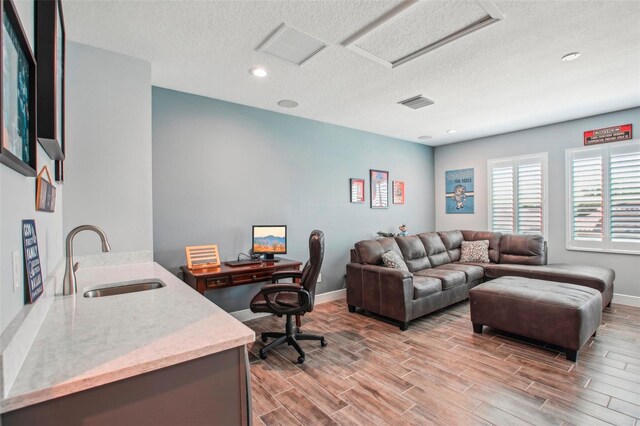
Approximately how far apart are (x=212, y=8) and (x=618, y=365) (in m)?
4.14

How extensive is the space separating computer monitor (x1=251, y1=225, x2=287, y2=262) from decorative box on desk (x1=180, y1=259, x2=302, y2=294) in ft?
0.82

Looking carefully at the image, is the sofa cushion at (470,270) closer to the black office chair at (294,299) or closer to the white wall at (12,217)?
the black office chair at (294,299)

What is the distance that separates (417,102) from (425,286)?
2.19m

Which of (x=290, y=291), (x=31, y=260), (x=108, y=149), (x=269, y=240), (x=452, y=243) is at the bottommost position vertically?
(x=290, y=291)

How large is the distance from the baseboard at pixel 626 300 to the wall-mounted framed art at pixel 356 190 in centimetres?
371

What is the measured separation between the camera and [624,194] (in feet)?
13.9

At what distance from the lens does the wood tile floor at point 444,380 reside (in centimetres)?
204

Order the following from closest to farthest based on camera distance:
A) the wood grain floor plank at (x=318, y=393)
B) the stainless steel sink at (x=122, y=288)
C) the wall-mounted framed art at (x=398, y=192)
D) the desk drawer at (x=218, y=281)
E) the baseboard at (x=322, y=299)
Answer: the stainless steel sink at (x=122, y=288), the wood grain floor plank at (x=318, y=393), the desk drawer at (x=218, y=281), the baseboard at (x=322, y=299), the wall-mounted framed art at (x=398, y=192)

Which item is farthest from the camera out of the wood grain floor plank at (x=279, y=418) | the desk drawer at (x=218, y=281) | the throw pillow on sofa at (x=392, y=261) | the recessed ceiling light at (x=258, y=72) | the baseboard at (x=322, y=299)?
the throw pillow on sofa at (x=392, y=261)

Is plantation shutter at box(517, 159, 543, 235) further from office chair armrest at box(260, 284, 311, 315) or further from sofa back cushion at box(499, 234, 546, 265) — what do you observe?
office chair armrest at box(260, 284, 311, 315)

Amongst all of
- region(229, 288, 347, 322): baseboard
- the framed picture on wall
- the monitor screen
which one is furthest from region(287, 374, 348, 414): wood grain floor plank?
the framed picture on wall

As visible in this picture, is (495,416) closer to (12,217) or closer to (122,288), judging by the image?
(122,288)

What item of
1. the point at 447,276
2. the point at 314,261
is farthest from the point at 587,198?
the point at 314,261

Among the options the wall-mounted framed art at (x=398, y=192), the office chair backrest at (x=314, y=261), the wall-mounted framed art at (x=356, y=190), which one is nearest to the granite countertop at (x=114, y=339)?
the office chair backrest at (x=314, y=261)
